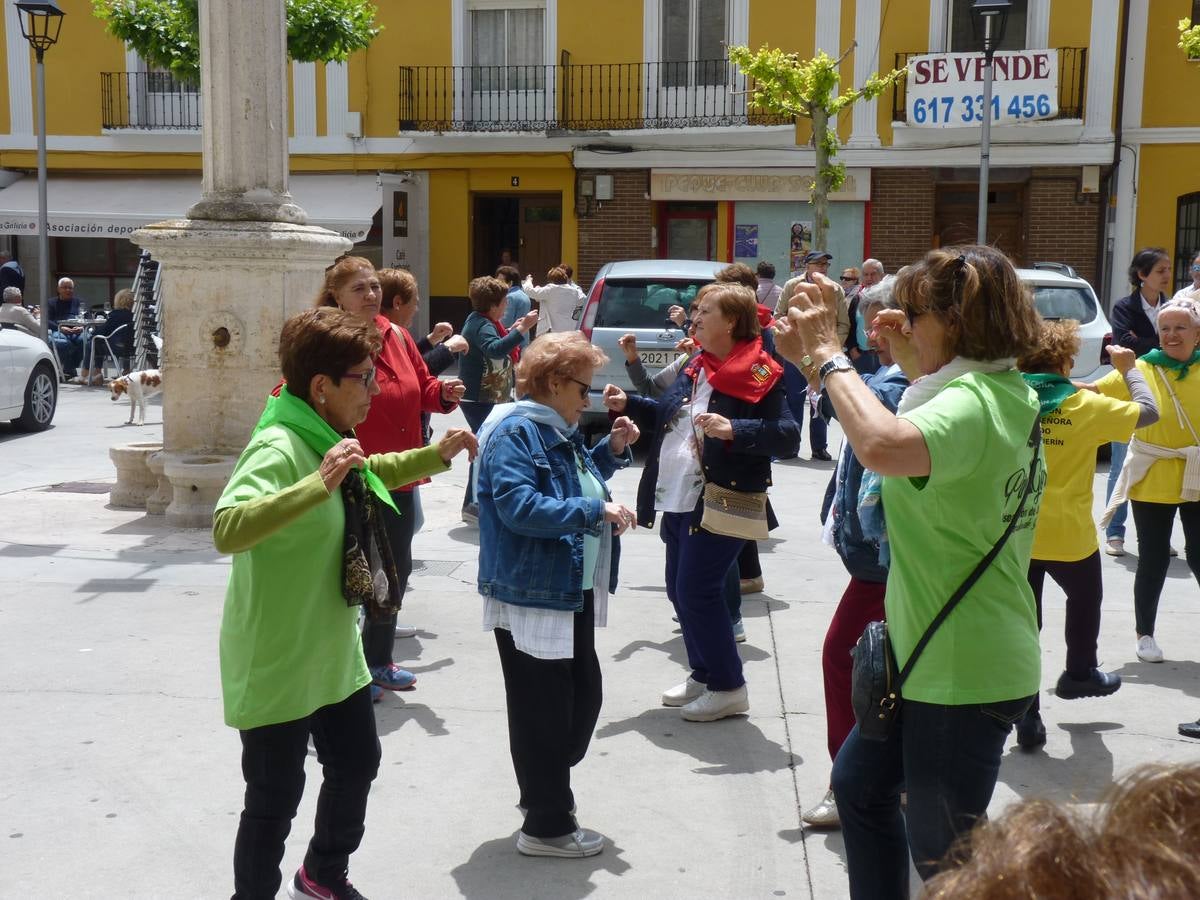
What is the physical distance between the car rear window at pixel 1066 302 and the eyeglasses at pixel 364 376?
9.88 m

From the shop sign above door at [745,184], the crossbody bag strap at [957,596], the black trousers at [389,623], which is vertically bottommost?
the black trousers at [389,623]

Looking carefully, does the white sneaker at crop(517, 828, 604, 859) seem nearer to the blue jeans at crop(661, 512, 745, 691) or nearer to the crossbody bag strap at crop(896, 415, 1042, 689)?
the blue jeans at crop(661, 512, 745, 691)

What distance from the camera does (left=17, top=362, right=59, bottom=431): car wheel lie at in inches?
520

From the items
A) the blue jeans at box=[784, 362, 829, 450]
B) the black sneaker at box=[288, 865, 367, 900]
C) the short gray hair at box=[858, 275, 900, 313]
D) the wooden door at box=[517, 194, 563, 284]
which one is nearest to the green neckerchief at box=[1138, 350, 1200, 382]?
the short gray hair at box=[858, 275, 900, 313]

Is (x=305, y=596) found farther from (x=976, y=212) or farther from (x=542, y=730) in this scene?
(x=976, y=212)

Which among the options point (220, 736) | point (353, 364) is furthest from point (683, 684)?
point (353, 364)

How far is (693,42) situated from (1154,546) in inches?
715

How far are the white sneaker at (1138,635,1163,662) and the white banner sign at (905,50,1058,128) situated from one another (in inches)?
638

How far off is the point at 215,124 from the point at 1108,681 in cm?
586

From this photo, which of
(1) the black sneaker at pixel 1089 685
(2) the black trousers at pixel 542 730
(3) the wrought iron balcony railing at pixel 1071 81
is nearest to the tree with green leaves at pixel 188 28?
(3) the wrought iron balcony railing at pixel 1071 81

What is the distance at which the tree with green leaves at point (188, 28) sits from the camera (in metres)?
16.3

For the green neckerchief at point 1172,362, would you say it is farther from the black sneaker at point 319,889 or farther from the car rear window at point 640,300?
the car rear window at point 640,300

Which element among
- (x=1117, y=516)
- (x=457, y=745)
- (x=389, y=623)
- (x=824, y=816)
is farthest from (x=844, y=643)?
(x=1117, y=516)

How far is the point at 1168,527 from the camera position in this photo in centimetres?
586
